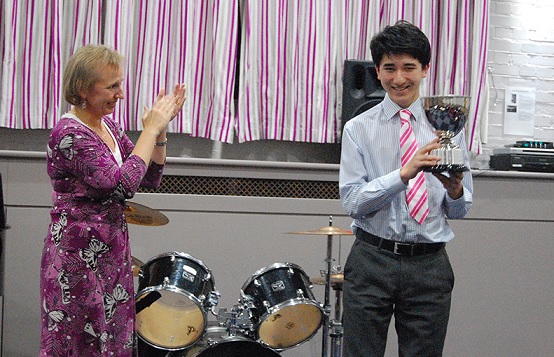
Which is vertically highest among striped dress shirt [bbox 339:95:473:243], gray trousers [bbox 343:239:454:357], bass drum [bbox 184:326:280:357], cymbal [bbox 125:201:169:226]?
striped dress shirt [bbox 339:95:473:243]

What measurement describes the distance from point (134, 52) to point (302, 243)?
1456mm

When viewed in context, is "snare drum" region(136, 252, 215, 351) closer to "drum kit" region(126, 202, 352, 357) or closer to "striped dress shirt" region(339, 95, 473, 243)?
"drum kit" region(126, 202, 352, 357)

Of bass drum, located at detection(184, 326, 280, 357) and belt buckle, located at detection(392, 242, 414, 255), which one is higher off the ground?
belt buckle, located at detection(392, 242, 414, 255)

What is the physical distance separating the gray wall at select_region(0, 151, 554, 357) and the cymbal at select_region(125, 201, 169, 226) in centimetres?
105

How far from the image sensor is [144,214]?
10.1 feet

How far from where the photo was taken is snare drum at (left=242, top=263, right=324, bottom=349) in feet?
11.0

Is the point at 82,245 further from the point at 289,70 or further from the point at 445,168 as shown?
the point at 289,70

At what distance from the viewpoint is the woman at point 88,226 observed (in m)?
2.34


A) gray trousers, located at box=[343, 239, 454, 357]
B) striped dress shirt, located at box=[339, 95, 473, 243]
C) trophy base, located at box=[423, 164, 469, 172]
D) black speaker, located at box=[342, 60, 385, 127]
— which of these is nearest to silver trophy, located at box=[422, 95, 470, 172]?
trophy base, located at box=[423, 164, 469, 172]

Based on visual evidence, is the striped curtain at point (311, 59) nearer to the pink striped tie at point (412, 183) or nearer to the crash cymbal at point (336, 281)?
the crash cymbal at point (336, 281)

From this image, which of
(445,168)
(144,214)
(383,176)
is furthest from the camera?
(144,214)

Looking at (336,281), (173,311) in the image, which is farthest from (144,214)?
(336,281)

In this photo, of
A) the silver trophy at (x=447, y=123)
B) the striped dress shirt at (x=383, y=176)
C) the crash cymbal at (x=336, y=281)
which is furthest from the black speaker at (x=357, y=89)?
the silver trophy at (x=447, y=123)

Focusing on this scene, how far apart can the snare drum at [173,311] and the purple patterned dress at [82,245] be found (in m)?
0.82
